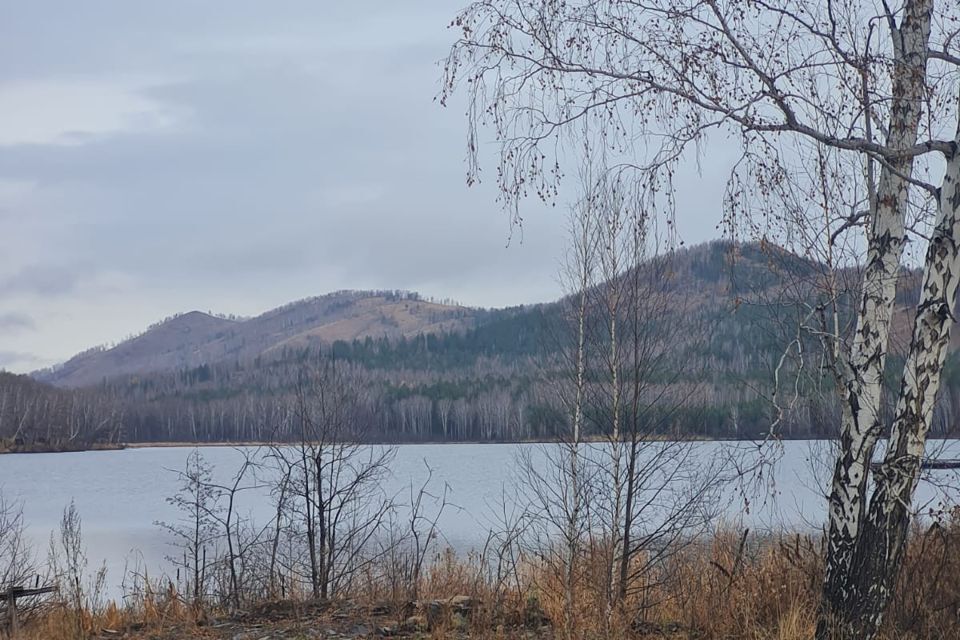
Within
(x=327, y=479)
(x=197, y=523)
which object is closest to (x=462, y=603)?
(x=327, y=479)

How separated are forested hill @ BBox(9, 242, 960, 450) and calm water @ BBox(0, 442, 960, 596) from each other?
1184 millimetres

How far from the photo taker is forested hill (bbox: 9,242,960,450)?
1037 centimetres

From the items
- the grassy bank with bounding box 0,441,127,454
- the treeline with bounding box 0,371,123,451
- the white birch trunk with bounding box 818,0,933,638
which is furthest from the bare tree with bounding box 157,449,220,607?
the treeline with bounding box 0,371,123,451

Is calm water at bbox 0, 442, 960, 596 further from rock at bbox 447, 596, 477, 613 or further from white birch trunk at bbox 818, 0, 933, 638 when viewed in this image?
rock at bbox 447, 596, 477, 613

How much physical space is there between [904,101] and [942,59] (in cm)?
34

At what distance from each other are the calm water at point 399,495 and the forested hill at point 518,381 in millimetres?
A: 1184

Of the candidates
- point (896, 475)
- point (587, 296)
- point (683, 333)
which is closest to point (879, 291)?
point (896, 475)

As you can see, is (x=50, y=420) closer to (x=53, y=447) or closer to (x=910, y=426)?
(x=53, y=447)

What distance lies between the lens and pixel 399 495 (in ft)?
119

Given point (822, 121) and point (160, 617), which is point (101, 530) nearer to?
point (160, 617)

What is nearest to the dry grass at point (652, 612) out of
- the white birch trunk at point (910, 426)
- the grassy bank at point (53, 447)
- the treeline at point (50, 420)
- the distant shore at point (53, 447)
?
the white birch trunk at point (910, 426)

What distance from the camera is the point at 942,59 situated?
6027 millimetres

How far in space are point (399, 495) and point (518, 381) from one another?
73.6 metres

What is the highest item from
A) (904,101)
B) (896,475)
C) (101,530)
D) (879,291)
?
(904,101)
